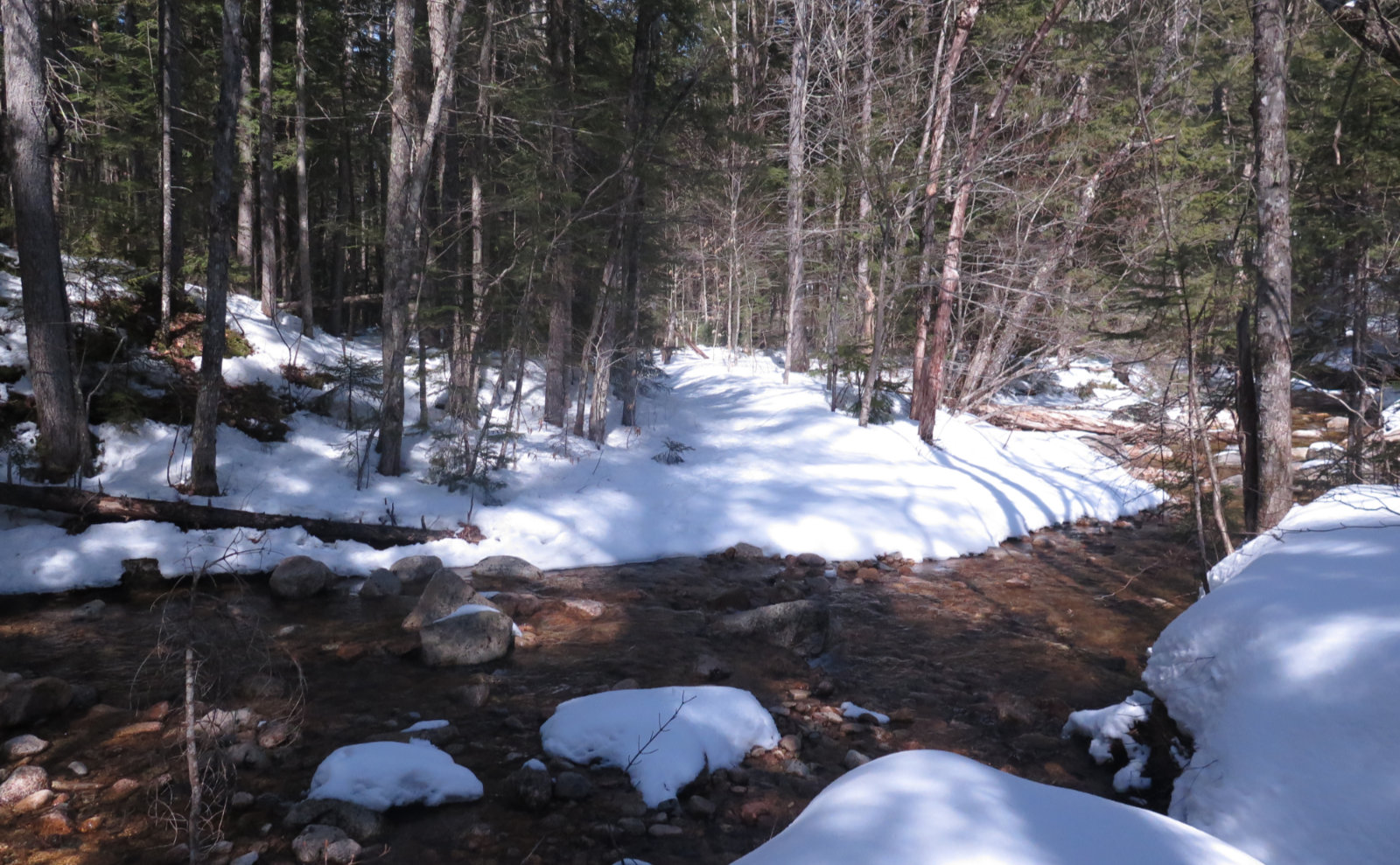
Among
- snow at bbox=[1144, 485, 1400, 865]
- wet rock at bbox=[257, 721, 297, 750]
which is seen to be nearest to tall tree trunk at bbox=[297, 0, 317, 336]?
wet rock at bbox=[257, 721, 297, 750]

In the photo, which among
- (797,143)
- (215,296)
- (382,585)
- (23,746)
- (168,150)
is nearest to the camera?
(23,746)

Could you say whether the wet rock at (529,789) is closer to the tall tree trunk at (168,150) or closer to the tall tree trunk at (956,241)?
the tall tree trunk at (168,150)

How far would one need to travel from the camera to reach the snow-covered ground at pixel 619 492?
346 inches

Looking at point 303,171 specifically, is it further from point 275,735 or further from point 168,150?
point 275,735

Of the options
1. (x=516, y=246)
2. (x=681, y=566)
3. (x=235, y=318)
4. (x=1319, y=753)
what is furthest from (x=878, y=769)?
(x=235, y=318)

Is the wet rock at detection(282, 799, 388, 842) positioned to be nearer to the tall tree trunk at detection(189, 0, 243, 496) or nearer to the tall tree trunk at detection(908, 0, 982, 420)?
the tall tree trunk at detection(189, 0, 243, 496)

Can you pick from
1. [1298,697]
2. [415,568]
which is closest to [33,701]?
[415,568]

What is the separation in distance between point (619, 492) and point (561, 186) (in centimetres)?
500

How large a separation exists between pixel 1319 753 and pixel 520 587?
24.0ft

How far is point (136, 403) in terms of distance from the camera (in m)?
10.2

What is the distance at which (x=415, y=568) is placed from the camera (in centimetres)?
895

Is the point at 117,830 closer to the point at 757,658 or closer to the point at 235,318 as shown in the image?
the point at 757,658

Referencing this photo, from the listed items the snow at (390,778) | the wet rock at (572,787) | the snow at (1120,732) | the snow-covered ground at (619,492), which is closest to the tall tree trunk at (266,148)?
the snow-covered ground at (619,492)

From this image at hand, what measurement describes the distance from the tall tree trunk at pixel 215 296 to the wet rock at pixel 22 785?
5.48m
